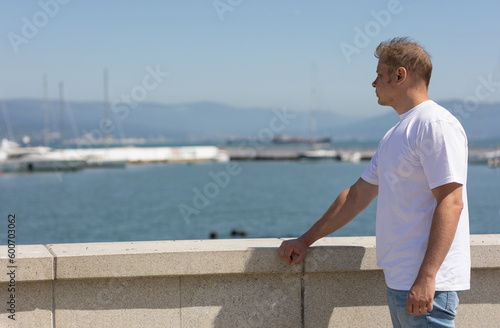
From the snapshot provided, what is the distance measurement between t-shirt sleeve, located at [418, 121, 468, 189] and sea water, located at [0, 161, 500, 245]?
29836mm

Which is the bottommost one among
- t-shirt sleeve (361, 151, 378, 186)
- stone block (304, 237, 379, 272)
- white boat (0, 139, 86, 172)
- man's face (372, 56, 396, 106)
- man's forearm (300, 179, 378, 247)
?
stone block (304, 237, 379, 272)

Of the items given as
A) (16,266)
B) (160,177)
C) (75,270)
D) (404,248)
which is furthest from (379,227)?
(160,177)

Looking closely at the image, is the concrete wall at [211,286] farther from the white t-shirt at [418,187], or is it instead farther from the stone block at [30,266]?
the white t-shirt at [418,187]

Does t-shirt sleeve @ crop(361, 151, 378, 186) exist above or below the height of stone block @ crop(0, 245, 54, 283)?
above

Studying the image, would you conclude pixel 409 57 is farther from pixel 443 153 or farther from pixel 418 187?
pixel 418 187

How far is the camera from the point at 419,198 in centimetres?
297

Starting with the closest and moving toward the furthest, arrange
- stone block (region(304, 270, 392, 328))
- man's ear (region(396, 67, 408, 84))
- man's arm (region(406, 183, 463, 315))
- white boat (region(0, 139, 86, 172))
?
1. man's arm (region(406, 183, 463, 315))
2. man's ear (region(396, 67, 408, 84))
3. stone block (region(304, 270, 392, 328))
4. white boat (region(0, 139, 86, 172))

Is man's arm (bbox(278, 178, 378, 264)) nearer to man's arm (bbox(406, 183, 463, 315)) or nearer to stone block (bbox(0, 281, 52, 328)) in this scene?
man's arm (bbox(406, 183, 463, 315))

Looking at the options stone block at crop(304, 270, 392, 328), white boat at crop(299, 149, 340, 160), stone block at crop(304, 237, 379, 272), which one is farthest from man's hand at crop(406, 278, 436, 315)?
white boat at crop(299, 149, 340, 160)

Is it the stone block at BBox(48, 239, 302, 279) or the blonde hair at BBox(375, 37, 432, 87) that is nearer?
the blonde hair at BBox(375, 37, 432, 87)

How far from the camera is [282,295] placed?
160 inches

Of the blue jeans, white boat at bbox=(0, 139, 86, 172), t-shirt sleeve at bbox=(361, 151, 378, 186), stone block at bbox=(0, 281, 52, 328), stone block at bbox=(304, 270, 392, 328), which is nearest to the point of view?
the blue jeans

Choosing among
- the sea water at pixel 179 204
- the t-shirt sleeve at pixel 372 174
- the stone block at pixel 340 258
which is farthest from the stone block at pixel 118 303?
the sea water at pixel 179 204

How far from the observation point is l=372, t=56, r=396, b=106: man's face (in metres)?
3.10
